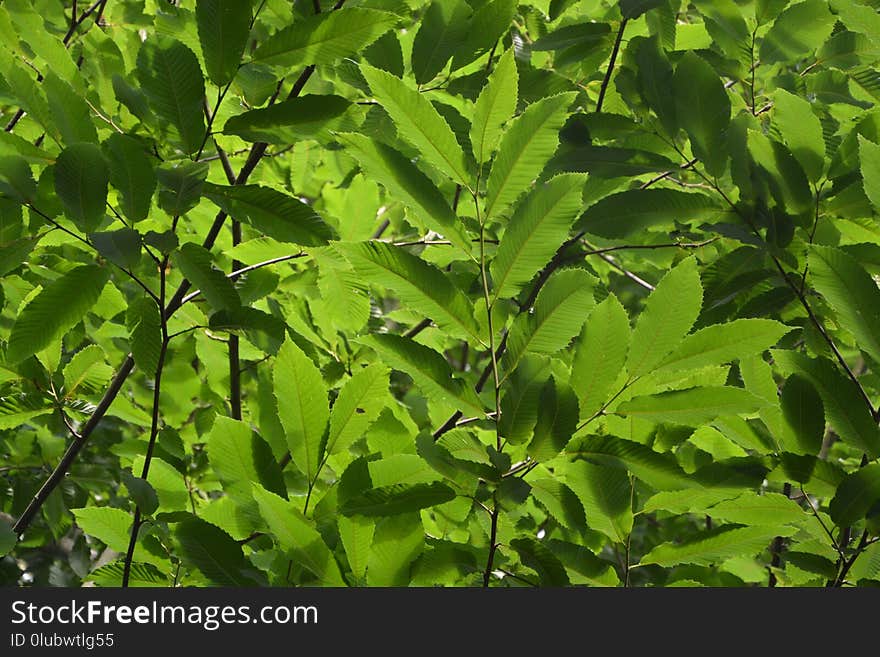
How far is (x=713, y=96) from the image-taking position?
4.32ft

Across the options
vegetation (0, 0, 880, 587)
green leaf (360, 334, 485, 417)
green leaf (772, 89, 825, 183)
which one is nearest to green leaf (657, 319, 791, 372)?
vegetation (0, 0, 880, 587)

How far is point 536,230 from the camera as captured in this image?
110 centimetres

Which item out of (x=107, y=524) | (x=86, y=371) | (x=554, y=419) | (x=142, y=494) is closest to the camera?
(x=554, y=419)

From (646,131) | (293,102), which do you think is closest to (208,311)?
(293,102)

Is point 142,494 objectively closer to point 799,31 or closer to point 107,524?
point 107,524

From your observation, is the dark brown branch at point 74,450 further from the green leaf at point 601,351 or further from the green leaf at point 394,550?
the green leaf at point 601,351

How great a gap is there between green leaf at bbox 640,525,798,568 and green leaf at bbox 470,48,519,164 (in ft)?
1.85

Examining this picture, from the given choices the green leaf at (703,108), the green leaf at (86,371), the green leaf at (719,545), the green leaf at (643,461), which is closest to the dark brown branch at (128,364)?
the green leaf at (86,371)

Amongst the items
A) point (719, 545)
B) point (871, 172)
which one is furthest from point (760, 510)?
point (871, 172)

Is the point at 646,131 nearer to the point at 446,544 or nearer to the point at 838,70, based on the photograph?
the point at 838,70

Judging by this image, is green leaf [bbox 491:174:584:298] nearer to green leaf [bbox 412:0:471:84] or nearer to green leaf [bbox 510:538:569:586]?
green leaf [bbox 510:538:569:586]

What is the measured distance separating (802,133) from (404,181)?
1.94 ft

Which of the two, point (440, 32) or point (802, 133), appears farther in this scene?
point (440, 32)

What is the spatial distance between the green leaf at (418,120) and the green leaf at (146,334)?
0.46 m
